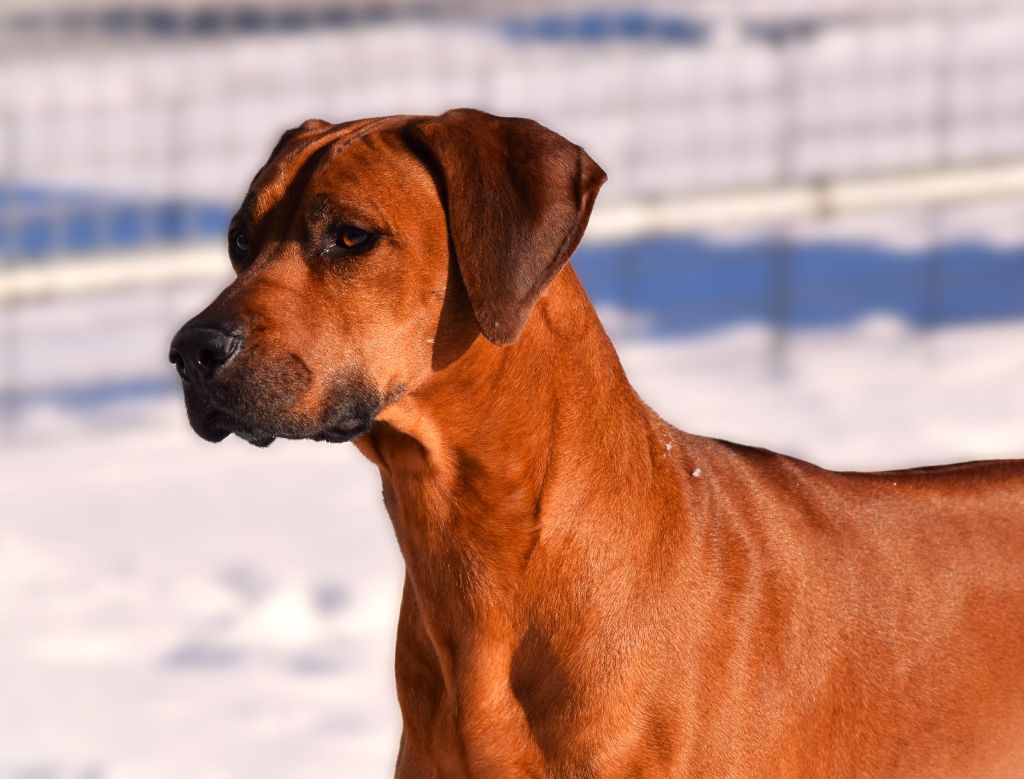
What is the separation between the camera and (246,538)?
616 cm

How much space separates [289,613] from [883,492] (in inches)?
103

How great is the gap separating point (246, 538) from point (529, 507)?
349cm

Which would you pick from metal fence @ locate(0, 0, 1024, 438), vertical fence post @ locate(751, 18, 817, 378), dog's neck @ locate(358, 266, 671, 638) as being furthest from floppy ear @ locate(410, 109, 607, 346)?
vertical fence post @ locate(751, 18, 817, 378)

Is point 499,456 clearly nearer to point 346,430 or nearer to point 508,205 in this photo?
point 346,430

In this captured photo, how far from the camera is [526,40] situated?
9.87 m

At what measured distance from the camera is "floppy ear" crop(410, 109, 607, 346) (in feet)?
8.82

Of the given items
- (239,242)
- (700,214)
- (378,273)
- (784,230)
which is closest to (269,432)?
(378,273)

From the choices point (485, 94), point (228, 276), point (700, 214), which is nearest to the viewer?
point (700, 214)

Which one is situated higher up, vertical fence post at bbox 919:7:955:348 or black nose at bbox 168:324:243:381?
vertical fence post at bbox 919:7:955:348

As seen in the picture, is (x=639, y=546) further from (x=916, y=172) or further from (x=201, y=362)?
(x=916, y=172)

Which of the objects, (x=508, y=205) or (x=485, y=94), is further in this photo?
(x=485, y=94)

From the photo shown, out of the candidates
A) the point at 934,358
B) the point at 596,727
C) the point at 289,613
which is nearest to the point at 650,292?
the point at 934,358

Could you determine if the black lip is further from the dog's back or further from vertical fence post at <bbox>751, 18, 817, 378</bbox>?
vertical fence post at <bbox>751, 18, 817, 378</bbox>

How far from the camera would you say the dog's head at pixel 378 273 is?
2.66m
